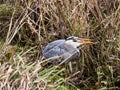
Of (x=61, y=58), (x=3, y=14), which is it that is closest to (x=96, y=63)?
(x=61, y=58)

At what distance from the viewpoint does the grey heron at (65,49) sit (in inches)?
141

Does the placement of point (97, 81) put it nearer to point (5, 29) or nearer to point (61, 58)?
point (61, 58)

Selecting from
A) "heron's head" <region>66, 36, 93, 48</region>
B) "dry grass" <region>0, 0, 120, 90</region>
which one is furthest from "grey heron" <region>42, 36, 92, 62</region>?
"dry grass" <region>0, 0, 120, 90</region>

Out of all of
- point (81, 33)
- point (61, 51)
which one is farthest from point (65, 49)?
point (81, 33)

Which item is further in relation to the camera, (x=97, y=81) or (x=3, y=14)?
(x=3, y=14)

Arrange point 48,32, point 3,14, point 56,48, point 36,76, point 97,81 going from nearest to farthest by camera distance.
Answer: point 36,76 → point 56,48 → point 97,81 → point 48,32 → point 3,14

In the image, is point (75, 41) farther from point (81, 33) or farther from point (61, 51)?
point (81, 33)

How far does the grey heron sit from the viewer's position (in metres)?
3.58

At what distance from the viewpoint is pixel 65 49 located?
3.65 m

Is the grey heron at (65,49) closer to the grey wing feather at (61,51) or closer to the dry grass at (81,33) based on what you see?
the grey wing feather at (61,51)

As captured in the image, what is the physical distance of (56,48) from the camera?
11.8 ft

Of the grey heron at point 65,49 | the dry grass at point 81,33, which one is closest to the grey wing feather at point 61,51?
the grey heron at point 65,49

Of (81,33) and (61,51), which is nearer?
(61,51)

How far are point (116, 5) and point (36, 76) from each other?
1.37 m
